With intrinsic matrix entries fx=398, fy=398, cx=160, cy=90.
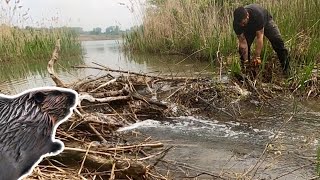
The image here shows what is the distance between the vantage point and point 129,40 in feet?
38.1

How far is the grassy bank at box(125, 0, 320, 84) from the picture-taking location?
4859mm

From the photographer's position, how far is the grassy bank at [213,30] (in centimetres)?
486

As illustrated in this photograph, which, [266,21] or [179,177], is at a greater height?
[266,21]

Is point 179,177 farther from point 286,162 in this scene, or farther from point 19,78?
point 19,78

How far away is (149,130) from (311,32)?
2856mm

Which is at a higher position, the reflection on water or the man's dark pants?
the man's dark pants

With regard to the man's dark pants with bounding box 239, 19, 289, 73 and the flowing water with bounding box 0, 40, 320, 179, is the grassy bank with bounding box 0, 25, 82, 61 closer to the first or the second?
the man's dark pants with bounding box 239, 19, 289, 73

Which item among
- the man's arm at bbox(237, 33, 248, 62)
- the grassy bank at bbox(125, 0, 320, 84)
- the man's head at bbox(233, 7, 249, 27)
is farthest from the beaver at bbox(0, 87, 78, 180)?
the man's arm at bbox(237, 33, 248, 62)

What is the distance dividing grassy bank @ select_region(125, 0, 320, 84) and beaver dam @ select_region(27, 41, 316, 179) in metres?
0.49

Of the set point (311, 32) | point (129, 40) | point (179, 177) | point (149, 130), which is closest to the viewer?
point (179, 177)

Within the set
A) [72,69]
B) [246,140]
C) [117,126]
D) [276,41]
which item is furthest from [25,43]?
[246,140]

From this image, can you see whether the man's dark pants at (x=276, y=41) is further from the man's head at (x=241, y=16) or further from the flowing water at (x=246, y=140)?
the flowing water at (x=246, y=140)

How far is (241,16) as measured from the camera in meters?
4.53

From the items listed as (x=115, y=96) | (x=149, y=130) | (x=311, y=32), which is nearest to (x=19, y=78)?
(x=115, y=96)
